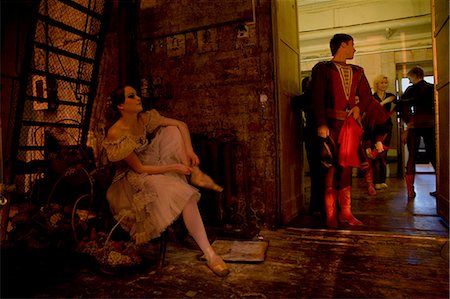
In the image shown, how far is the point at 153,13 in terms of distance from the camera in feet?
14.5

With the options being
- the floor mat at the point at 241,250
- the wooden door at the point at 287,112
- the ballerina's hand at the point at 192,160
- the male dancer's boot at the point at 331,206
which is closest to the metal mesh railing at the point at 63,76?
the ballerina's hand at the point at 192,160

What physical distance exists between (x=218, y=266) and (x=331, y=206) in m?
1.77

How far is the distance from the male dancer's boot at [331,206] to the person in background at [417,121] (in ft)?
5.80

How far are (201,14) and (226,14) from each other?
343mm

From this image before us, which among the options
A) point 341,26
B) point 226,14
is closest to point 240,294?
point 226,14

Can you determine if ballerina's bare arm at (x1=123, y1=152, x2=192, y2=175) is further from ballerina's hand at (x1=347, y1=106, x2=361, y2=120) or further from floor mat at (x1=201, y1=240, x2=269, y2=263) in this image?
ballerina's hand at (x1=347, y1=106, x2=361, y2=120)

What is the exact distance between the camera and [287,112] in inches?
166

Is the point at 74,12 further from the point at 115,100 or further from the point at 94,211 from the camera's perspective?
the point at 94,211

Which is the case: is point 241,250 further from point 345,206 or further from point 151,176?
point 345,206

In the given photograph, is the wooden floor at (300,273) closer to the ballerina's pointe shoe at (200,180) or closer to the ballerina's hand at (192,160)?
the ballerina's pointe shoe at (200,180)

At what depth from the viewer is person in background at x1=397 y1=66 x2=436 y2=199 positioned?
4.93 m

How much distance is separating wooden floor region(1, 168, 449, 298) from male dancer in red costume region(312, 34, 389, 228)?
40cm

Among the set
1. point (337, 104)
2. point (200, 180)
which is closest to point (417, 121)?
point (337, 104)

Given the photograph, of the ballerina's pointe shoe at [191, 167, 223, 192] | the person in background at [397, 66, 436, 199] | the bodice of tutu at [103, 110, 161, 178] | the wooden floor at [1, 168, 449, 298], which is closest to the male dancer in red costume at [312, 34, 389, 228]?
the wooden floor at [1, 168, 449, 298]
